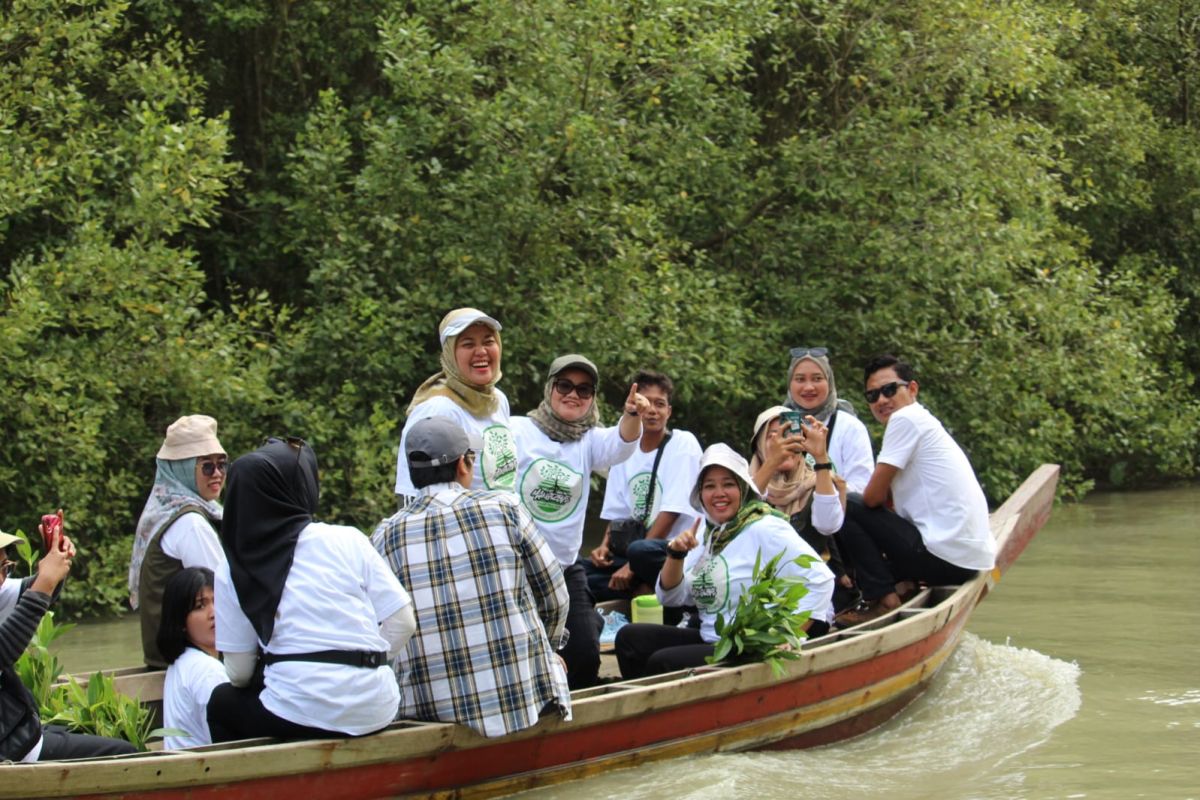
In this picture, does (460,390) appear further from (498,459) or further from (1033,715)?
(1033,715)

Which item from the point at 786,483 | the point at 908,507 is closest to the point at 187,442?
the point at 786,483

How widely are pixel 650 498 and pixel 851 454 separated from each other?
100cm

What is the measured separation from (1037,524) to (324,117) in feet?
19.5

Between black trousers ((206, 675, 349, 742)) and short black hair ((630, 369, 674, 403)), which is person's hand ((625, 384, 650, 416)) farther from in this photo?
black trousers ((206, 675, 349, 742))

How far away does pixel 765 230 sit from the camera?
14508mm

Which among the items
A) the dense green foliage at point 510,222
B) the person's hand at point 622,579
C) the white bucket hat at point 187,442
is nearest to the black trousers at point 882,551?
the person's hand at point 622,579

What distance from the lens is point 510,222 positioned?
12359mm

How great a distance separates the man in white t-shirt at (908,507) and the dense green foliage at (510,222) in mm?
4582

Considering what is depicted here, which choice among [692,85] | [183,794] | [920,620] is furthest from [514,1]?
[183,794]

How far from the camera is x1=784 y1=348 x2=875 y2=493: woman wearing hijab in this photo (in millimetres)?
7469

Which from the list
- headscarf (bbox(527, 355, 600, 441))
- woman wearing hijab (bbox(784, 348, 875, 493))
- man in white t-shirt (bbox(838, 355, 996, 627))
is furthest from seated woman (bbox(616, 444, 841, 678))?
woman wearing hijab (bbox(784, 348, 875, 493))

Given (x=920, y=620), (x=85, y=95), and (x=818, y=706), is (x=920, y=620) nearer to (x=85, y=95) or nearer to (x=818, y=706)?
(x=818, y=706)

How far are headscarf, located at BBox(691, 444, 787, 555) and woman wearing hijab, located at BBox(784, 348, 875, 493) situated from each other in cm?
121

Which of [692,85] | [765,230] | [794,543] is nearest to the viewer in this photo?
[794,543]
